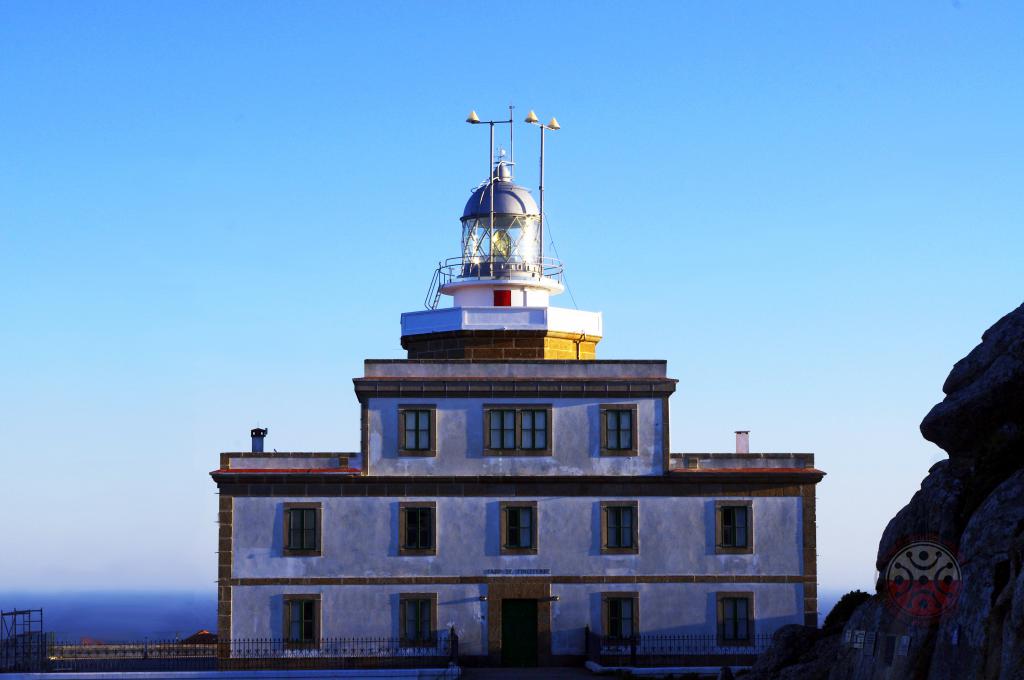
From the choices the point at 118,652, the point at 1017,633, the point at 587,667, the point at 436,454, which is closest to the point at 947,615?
the point at 1017,633

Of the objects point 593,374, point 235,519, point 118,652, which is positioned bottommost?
point 118,652

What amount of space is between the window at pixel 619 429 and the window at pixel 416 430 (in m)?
4.72

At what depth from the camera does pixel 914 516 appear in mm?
31688

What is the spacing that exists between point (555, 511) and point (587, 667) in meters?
4.34

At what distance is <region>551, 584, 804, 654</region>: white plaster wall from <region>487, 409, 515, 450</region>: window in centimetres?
413

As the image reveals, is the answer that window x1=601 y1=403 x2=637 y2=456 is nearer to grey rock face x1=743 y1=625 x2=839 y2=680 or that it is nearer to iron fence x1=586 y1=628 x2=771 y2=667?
iron fence x1=586 y1=628 x2=771 y2=667

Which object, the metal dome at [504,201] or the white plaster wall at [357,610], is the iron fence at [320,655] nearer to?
the white plaster wall at [357,610]

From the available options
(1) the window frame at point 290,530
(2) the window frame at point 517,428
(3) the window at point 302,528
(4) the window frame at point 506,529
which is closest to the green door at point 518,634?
(4) the window frame at point 506,529

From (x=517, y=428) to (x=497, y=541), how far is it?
315 cm

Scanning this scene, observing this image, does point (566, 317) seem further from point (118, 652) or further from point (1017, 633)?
point (1017, 633)

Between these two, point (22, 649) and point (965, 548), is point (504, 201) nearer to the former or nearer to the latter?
point (22, 649)

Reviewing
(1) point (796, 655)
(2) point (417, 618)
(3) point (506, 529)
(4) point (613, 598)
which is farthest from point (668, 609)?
(1) point (796, 655)

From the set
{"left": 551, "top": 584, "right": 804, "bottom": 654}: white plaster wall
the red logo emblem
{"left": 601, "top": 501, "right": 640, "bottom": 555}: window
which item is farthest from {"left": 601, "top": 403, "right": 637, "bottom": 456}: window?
the red logo emblem

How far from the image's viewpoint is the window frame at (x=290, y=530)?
142 feet
